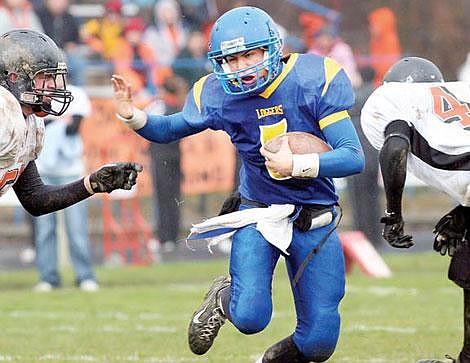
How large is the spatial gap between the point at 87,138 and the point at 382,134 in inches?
272

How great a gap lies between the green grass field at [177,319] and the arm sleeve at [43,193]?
4.33ft

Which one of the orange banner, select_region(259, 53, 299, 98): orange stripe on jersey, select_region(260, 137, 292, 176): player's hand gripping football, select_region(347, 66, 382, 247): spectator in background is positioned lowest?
select_region(347, 66, 382, 247): spectator in background

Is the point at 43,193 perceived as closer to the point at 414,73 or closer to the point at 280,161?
the point at 280,161

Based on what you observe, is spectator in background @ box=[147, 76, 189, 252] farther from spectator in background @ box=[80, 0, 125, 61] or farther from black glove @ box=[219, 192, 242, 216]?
black glove @ box=[219, 192, 242, 216]

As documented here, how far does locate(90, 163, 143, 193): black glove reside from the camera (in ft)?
16.8

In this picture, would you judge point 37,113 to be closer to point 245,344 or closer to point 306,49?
point 245,344

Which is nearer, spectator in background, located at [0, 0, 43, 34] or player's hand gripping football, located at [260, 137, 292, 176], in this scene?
player's hand gripping football, located at [260, 137, 292, 176]

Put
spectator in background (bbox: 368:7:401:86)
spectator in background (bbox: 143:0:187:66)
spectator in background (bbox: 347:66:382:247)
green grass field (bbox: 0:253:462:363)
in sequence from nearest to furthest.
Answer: green grass field (bbox: 0:253:462:363) → spectator in background (bbox: 347:66:382:247) → spectator in background (bbox: 143:0:187:66) → spectator in background (bbox: 368:7:401:86)

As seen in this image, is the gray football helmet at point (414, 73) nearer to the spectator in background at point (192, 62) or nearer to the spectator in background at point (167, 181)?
the spectator in background at point (167, 181)

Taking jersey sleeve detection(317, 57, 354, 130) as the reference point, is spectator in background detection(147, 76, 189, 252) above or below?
below

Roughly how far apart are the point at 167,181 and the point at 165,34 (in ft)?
5.95

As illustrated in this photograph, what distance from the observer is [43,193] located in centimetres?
531

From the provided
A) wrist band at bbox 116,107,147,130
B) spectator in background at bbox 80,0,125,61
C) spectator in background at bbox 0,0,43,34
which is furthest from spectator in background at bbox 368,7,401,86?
wrist band at bbox 116,107,147,130

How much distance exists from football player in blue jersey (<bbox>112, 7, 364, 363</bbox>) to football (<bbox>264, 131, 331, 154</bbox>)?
0.04 meters
